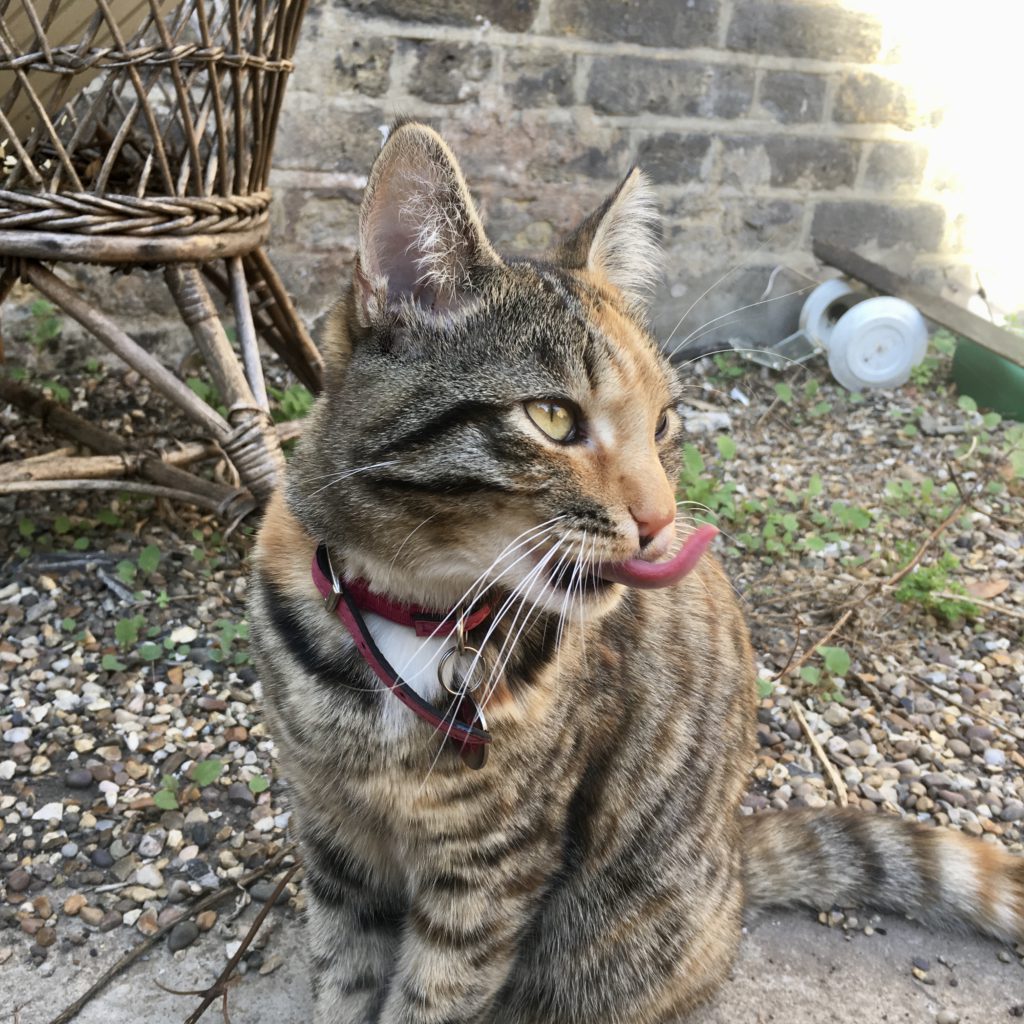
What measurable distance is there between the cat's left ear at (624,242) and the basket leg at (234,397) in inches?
40.9

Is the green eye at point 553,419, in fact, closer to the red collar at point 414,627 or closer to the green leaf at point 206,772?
the red collar at point 414,627

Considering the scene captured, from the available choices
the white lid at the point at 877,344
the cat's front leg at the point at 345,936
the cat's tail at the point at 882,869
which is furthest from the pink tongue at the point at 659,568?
the white lid at the point at 877,344

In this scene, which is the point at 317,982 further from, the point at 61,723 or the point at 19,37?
the point at 19,37

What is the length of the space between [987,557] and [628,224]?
2315mm

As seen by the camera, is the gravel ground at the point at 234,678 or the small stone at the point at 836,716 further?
the small stone at the point at 836,716

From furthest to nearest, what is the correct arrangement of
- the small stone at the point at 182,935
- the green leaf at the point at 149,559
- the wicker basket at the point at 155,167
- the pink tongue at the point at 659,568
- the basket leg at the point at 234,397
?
the green leaf at the point at 149,559
the basket leg at the point at 234,397
the wicker basket at the point at 155,167
the small stone at the point at 182,935
the pink tongue at the point at 659,568

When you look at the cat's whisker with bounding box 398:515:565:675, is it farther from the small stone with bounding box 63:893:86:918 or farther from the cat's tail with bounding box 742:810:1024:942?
the small stone with bounding box 63:893:86:918

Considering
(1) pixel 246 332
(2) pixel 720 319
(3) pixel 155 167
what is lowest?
(2) pixel 720 319

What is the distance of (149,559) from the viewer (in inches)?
110

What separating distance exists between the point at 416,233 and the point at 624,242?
521 millimetres

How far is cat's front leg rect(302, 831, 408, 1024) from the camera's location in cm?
175

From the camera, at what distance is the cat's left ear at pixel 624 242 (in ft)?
5.61

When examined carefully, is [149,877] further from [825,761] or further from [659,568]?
[825,761]

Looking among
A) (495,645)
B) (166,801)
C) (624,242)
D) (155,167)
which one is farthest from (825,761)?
(155,167)
